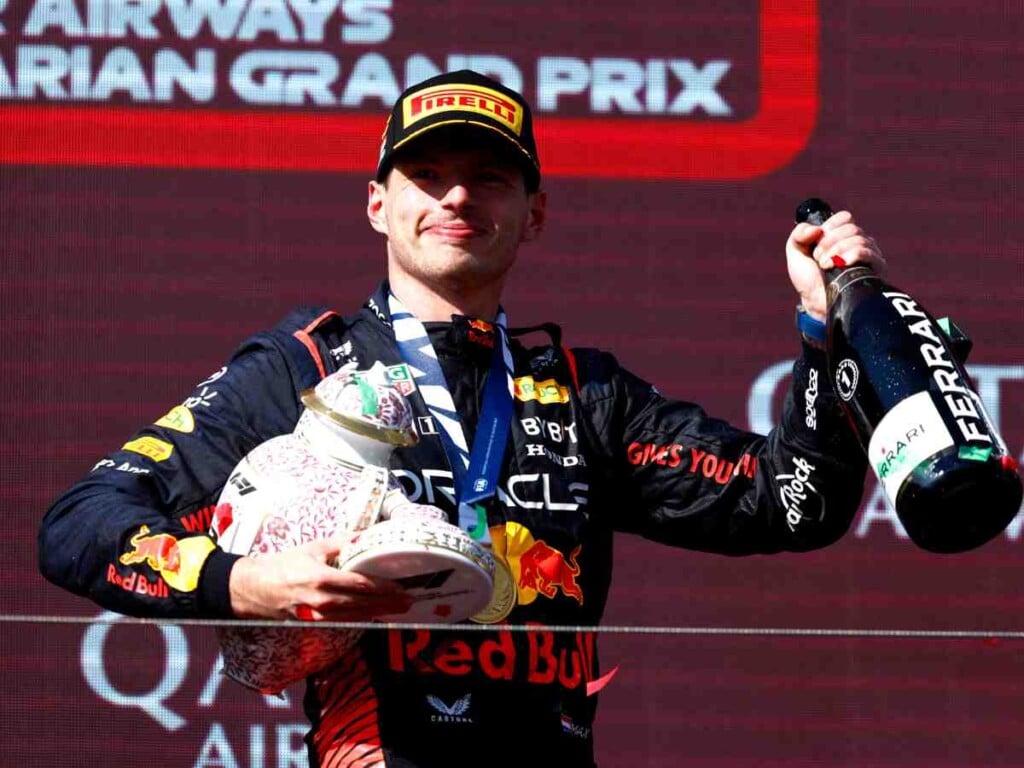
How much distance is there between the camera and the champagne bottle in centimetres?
159

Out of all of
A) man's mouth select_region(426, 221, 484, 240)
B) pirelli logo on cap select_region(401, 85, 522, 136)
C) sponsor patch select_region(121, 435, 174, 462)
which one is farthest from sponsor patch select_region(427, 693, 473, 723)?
pirelli logo on cap select_region(401, 85, 522, 136)

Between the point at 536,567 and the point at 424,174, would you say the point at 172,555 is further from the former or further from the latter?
the point at 424,174

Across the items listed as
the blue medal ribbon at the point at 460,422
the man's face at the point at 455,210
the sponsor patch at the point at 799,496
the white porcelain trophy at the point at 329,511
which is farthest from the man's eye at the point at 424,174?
the sponsor patch at the point at 799,496

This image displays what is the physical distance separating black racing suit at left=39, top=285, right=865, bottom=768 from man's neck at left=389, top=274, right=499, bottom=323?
0.06 ft

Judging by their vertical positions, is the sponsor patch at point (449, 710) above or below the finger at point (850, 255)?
below

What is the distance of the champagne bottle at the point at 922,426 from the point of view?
1.59 meters

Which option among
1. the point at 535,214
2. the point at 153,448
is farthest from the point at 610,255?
the point at 153,448

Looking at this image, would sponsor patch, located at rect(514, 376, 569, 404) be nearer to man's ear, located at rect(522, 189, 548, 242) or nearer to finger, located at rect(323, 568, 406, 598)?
man's ear, located at rect(522, 189, 548, 242)

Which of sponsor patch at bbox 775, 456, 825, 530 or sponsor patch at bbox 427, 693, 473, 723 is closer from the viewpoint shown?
sponsor patch at bbox 427, 693, 473, 723

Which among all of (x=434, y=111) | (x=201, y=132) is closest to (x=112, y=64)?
(x=201, y=132)

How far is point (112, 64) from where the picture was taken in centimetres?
287

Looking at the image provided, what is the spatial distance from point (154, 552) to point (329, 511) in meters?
0.14

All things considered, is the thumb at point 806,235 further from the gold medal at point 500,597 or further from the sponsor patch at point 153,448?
the sponsor patch at point 153,448

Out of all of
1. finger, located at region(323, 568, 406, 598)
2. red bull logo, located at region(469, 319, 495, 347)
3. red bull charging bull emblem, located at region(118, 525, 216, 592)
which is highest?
red bull logo, located at region(469, 319, 495, 347)
